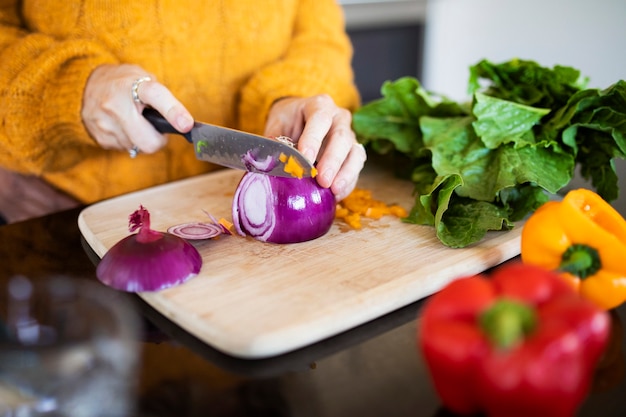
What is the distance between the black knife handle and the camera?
1.40m

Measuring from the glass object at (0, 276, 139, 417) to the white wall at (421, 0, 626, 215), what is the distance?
10.4 feet

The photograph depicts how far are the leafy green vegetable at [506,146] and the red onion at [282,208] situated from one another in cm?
22

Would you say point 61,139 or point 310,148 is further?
point 61,139

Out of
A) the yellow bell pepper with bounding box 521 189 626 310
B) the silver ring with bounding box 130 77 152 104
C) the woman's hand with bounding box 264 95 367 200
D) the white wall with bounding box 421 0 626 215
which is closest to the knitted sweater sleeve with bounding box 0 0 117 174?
the silver ring with bounding box 130 77 152 104

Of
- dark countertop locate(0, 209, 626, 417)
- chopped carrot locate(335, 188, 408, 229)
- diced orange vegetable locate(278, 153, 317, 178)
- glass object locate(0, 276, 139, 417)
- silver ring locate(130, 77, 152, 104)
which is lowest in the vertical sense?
glass object locate(0, 276, 139, 417)

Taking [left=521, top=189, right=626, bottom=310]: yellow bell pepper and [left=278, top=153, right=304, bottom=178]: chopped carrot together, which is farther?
[left=278, top=153, right=304, bottom=178]: chopped carrot

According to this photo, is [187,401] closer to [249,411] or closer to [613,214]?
[249,411]

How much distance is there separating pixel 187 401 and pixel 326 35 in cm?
137

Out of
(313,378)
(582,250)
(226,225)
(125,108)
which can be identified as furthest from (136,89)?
(582,250)

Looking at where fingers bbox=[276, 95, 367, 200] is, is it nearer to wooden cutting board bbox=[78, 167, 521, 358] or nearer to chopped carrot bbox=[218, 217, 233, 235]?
wooden cutting board bbox=[78, 167, 521, 358]

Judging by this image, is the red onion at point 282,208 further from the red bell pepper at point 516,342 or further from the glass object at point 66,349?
the red bell pepper at point 516,342

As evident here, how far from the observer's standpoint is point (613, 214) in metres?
1.07

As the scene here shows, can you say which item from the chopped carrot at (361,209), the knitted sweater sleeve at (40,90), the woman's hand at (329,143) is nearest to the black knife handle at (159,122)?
the knitted sweater sleeve at (40,90)

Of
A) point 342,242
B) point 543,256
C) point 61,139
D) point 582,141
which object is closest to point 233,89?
point 61,139
